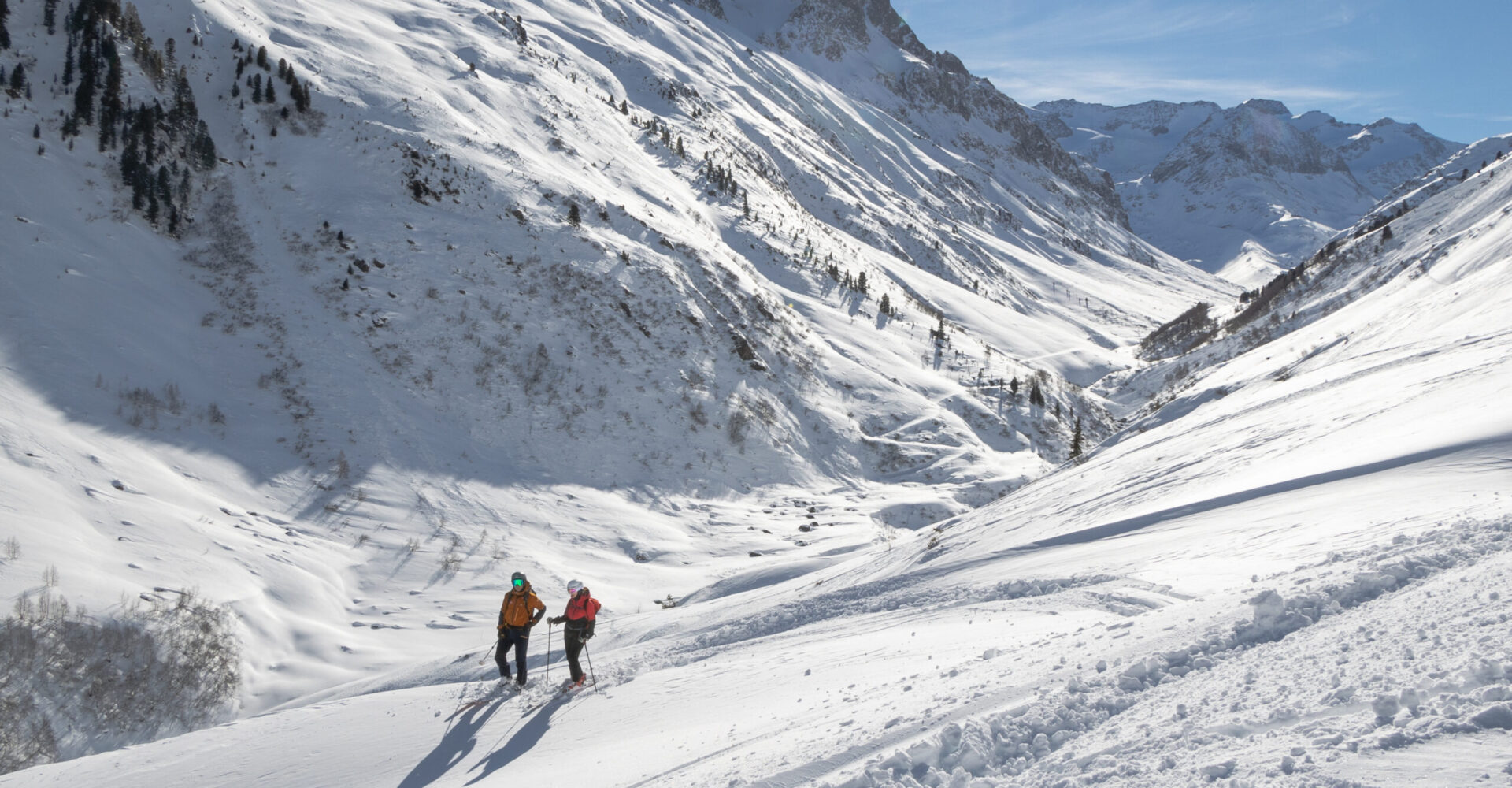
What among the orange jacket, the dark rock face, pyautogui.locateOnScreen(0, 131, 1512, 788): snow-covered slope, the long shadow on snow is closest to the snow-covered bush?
pyautogui.locateOnScreen(0, 131, 1512, 788): snow-covered slope

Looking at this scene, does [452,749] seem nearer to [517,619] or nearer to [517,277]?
[517,619]

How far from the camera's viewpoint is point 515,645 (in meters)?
10.6

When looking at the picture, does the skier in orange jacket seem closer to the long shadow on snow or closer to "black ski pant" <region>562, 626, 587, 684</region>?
"black ski pant" <region>562, 626, 587, 684</region>

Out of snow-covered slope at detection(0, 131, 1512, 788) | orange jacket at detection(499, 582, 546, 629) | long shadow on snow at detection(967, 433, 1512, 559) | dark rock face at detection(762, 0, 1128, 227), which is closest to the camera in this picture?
snow-covered slope at detection(0, 131, 1512, 788)

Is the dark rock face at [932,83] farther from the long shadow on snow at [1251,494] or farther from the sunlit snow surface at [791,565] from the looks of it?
the long shadow on snow at [1251,494]

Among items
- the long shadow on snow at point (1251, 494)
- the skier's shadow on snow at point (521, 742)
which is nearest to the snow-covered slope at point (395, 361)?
the skier's shadow on snow at point (521, 742)

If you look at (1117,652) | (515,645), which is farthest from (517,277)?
(1117,652)

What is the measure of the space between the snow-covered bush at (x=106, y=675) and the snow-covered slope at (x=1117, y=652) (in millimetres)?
1809

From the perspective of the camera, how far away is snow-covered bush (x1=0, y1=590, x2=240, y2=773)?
963cm

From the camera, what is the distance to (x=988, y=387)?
38.8 meters

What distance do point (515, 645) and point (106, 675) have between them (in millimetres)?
5791

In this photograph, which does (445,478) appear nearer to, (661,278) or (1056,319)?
(661,278)

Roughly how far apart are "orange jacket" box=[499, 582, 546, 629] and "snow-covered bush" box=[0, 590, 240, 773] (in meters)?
4.91

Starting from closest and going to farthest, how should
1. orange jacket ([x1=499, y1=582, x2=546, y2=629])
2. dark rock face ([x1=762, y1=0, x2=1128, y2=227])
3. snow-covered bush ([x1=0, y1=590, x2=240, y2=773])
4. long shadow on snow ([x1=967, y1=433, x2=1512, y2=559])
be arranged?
long shadow on snow ([x1=967, y1=433, x2=1512, y2=559]) → snow-covered bush ([x1=0, y1=590, x2=240, y2=773]) → orange jacket ([x1=499, y1=582, x2=546, y2=629]) → dark rock face ([x1=762, y1=0, x2=1128, y2=227])
